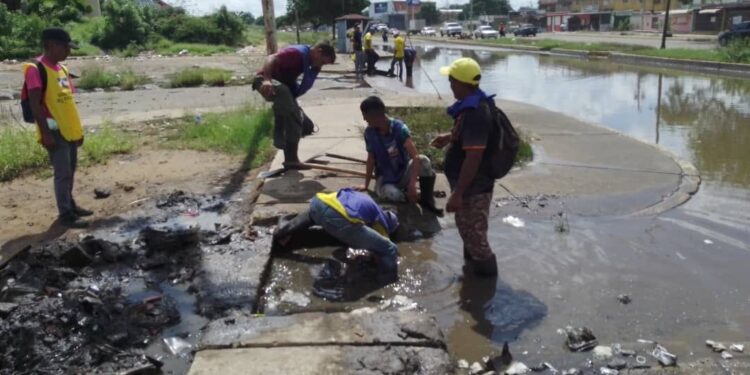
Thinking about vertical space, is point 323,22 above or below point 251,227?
above

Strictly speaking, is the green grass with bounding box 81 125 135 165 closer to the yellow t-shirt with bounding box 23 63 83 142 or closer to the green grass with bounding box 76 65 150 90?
the yellow t-shirt with bounding box 23 63 83 142

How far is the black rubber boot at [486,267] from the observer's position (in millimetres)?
4648

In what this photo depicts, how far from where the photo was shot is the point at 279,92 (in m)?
6.88

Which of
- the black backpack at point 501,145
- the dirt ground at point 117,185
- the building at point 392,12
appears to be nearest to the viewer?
the black backpack at point 501,145

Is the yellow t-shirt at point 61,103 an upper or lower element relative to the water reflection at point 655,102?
upper

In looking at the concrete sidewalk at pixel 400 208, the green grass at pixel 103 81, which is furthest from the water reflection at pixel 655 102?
the green grass at pixel 103 81

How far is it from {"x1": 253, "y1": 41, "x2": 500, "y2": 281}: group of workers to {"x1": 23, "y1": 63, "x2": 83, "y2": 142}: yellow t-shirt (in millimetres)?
2310

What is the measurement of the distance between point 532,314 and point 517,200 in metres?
2.64

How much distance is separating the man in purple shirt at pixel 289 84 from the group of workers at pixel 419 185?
1414mm

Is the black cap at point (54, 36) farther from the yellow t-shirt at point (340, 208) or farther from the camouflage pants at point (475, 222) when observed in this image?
the camouflage pants at point (475, 222)

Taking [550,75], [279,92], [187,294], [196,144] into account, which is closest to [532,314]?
[187,294]

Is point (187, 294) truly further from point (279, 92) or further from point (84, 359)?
point (279, 92)

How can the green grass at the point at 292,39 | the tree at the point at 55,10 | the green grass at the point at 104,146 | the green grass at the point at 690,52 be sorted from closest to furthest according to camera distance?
the green grass at the point at 104,146 < the green grass at the point at 690,52 < the tree at the point at 55,10 < the green grass at the point at 292,39

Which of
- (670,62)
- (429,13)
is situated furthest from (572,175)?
(429,13)
